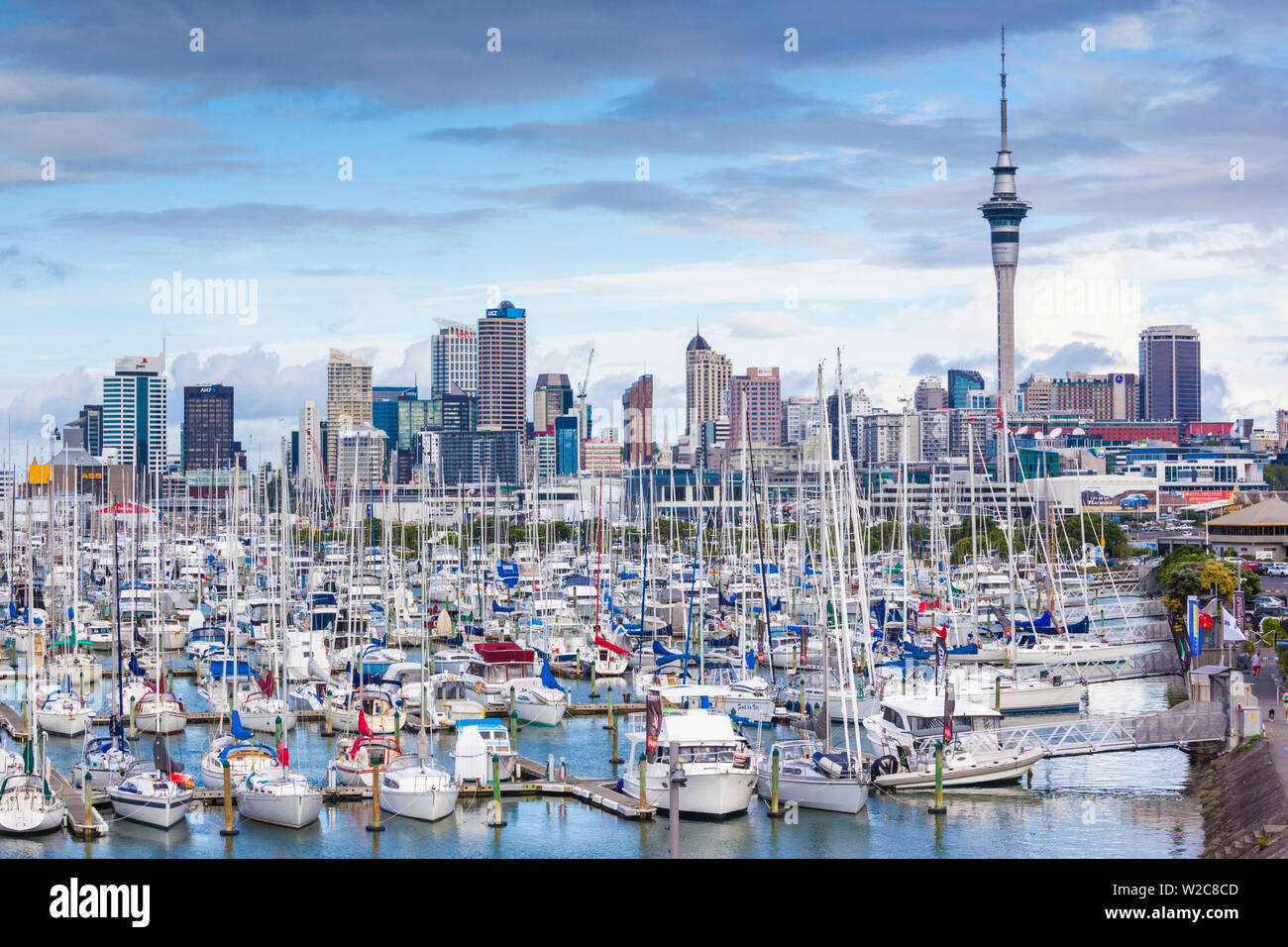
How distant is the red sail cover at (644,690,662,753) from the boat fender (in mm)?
4692

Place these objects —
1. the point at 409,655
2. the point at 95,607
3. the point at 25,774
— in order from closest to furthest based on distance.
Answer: the point at 25,774
the point at 409,655
the point at 95,607

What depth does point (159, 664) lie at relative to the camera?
4031 cm

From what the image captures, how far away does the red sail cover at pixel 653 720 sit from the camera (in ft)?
Result: 101

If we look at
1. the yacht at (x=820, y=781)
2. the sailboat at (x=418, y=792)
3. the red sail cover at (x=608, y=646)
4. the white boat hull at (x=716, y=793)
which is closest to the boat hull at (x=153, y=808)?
the sailboat at (x=418, y=792)

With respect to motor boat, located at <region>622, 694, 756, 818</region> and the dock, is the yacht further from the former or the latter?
the dock

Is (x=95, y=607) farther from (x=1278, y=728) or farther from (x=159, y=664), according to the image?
(x=1278, y=728)

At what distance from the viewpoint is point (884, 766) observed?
31.6 meters

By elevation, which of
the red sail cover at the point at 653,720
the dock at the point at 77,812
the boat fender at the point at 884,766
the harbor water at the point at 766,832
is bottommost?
the harbor water at the point at 766,832

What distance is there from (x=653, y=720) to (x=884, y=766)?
4.96m

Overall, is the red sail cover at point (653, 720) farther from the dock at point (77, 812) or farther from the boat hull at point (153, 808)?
the dock at point (77, 812)

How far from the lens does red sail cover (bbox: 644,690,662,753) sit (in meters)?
30.8

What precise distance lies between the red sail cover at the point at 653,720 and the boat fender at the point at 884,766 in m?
4.69
